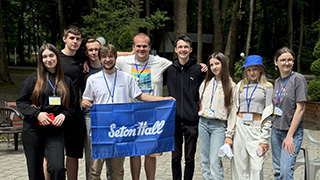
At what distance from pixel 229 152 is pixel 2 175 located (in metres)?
4.25

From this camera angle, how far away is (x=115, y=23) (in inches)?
501

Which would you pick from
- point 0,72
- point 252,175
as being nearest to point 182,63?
point 252,175

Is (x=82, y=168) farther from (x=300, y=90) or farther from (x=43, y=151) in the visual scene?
(x=300, y=90)

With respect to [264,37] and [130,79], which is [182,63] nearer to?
[130,79]

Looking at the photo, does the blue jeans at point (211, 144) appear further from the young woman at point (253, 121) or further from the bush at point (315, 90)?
the bush at point (315, 90)

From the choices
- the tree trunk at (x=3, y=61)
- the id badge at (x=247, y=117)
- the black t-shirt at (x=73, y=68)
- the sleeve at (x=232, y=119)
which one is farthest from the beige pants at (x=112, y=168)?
the tree trunk at (x=3, y=61)

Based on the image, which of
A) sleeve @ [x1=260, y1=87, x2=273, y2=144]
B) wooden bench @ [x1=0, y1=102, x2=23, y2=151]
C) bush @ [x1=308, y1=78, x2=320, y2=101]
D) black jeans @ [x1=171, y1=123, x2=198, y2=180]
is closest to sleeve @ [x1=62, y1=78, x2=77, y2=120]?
black jeans @ [x1=171, y1=123, x2=198, y2=180]

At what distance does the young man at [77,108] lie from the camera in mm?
5355

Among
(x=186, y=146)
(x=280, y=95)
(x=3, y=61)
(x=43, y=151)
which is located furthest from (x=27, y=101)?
(x=3, y=61)

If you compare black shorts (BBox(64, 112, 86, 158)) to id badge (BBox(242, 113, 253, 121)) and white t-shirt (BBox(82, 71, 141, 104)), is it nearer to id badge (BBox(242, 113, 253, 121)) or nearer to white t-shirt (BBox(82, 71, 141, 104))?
white t-shirt (BBox(82, 71, 141, 104))

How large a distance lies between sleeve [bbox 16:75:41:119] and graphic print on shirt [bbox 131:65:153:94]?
1.45 m

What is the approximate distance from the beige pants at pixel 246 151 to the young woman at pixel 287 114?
0.24 m

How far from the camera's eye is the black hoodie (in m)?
5.69

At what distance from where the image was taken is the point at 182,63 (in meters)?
5.74
